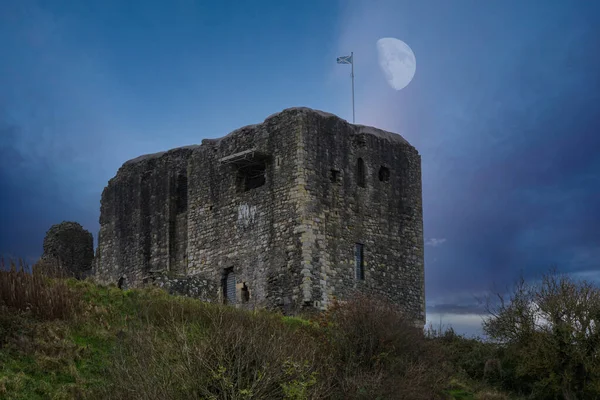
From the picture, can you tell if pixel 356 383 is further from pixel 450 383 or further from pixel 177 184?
pixel 177 184

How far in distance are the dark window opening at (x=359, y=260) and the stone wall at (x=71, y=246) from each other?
14.6 m

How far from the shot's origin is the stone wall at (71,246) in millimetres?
35938

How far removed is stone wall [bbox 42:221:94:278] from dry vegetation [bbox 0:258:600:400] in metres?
15.4

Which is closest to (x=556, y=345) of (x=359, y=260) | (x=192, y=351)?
(x=359, y=260)

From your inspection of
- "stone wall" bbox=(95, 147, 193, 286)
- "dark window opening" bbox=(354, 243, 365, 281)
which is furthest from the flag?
"dark window opening" bbox=(354, 243, 365, 281)

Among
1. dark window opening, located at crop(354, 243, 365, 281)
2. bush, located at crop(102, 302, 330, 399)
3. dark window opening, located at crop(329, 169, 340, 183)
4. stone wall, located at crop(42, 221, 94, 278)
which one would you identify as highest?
dark window opening, located at crop(329, 169, 340, 183)

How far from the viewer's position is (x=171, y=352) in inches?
556

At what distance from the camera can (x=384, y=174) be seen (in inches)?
1169

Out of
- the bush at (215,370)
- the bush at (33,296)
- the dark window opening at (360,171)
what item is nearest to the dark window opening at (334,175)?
the dark window opening at (360,171)

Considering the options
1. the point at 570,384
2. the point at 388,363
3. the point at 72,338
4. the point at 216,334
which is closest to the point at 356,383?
the point at 388,363

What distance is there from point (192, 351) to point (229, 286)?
14.9 meters

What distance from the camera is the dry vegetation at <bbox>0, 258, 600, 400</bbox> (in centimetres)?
1356

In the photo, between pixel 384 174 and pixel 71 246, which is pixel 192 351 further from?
pixel 71 246

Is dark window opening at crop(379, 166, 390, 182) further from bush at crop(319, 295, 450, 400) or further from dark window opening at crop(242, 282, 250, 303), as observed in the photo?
bush at crop(319, 295, 450, 400)
